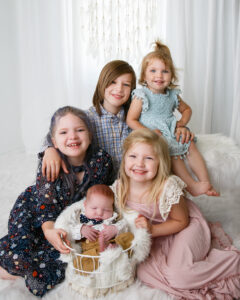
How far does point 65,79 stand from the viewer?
8.90ft

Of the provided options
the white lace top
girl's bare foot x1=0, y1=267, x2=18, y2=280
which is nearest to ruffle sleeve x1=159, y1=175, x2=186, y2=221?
the white lace top

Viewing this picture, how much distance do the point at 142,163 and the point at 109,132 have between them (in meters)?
0.40

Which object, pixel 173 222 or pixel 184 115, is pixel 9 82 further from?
pixel 173 222

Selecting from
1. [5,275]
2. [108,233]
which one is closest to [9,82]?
[5,275]

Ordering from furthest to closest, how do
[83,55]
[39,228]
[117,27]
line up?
[83,55]
[117,27]
[39,228]

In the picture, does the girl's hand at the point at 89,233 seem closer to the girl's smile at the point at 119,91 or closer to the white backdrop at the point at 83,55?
the girl's smile at the point at 119,91

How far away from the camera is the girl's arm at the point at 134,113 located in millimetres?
1466

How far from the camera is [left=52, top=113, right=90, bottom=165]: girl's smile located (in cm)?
122

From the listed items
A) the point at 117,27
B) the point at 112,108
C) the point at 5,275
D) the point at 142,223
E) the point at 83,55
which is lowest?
the point at 5,275

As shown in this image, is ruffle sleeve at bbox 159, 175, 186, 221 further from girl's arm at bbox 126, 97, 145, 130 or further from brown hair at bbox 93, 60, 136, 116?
brown hair at bbox 93, 60, 136, 116

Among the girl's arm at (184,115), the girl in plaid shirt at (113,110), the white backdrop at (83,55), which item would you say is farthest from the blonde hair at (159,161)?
the white backdrop at (83,55)

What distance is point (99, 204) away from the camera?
1.13 metres

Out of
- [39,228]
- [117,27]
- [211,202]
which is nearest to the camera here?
[39,228]

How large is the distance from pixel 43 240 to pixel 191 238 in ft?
1.91
